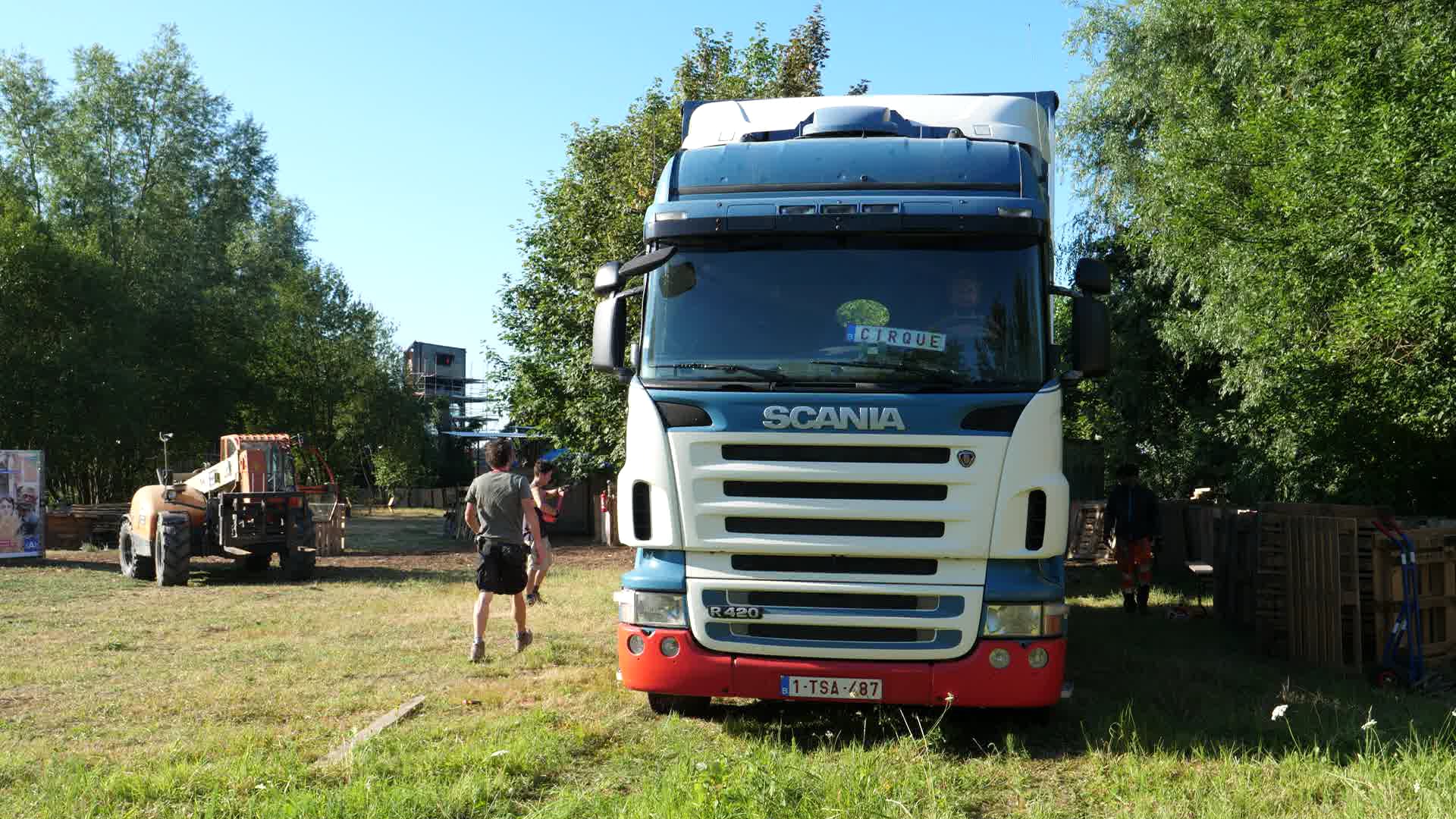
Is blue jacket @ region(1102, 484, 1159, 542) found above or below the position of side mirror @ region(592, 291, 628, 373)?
below

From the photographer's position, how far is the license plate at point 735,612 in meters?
6.62

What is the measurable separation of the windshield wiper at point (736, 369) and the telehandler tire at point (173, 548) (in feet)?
46.2

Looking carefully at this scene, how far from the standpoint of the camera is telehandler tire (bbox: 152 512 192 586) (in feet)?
59.9

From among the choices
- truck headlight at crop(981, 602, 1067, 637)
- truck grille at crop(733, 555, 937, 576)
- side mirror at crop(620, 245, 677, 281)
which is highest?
side mirror at crop(620, 245, 677, 281)

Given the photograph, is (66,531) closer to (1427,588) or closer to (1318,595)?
(1318,595)

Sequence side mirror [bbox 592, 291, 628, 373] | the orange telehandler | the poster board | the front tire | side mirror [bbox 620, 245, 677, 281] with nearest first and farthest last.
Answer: side mirror [bbox 620, 245, 677, 281]
side mirror [bbox 592, 291, 628, 373]
the front tire
the orange telehandler
the poster board

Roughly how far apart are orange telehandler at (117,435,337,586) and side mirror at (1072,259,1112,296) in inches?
610

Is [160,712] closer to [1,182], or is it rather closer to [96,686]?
[96,686]

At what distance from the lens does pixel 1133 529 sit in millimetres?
13594

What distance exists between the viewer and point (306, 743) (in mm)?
6789

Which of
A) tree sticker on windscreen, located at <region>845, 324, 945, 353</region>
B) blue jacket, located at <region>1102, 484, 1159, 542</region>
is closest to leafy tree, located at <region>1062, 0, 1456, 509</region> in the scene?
blue jacket, located at <region>1102, 484, 1159, 542</region>

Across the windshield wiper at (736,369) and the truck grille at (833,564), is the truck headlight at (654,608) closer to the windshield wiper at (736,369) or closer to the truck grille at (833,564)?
the truck grille at (833,564)

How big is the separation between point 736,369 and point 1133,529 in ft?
27.5

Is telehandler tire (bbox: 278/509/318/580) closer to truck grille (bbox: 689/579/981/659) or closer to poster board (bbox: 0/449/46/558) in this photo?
poster board (bbox: 0/449/46/558)
